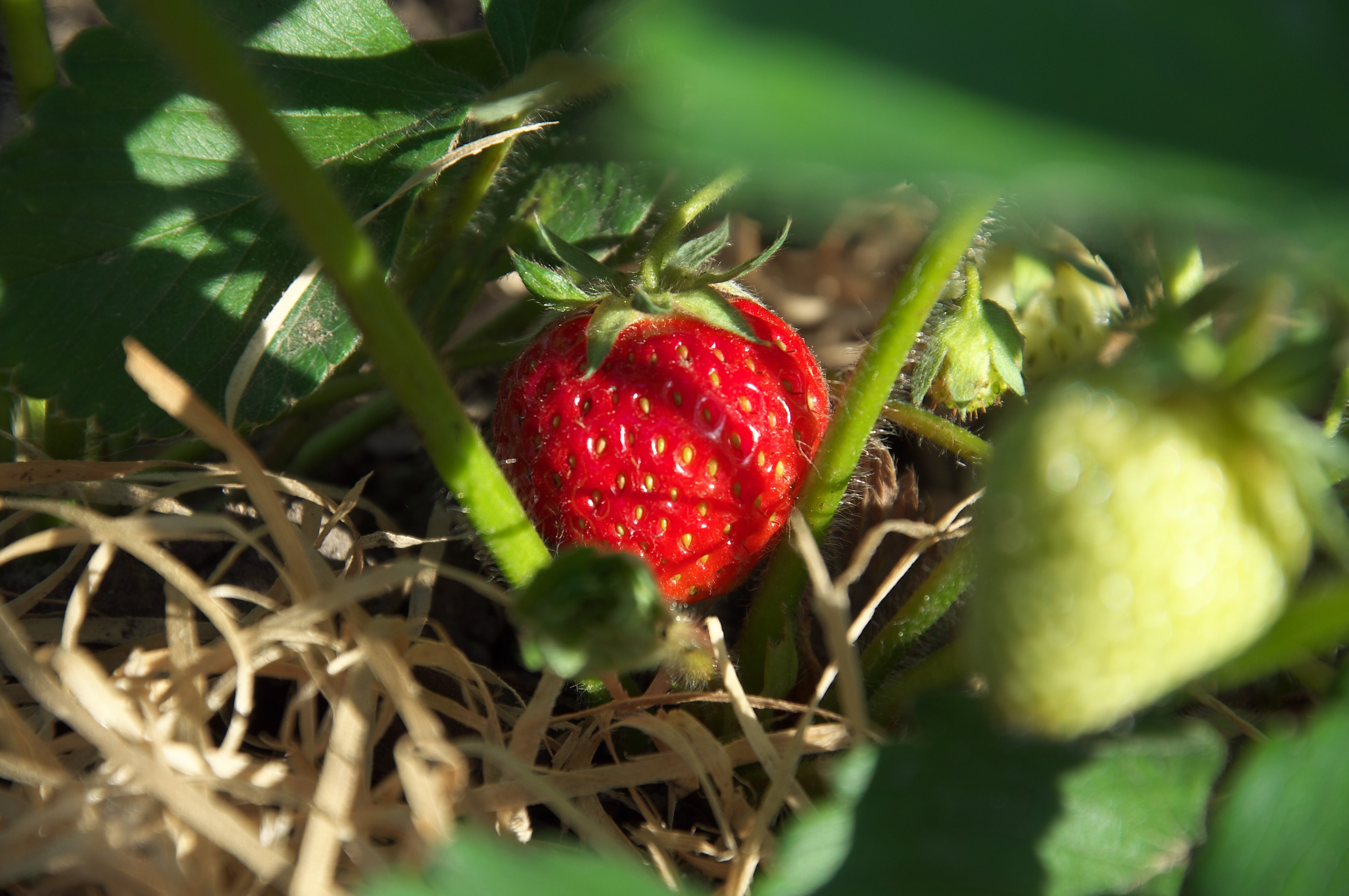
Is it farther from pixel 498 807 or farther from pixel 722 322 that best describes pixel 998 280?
pixel 498 807

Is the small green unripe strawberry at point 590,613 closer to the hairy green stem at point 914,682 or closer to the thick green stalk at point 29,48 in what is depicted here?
the hairy green stem at point 914,682

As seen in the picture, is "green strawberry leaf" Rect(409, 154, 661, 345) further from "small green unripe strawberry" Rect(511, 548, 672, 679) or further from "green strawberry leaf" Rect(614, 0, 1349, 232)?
"green strawberry leaf" Rect(614, 0, 1349, 232)

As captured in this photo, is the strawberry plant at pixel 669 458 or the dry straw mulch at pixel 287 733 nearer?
the strawberry plant at pixel 669 458

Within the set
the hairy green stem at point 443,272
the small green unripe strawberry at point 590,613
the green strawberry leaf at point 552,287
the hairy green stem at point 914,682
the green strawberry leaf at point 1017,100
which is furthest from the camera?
the hairy green stem at point 443,272

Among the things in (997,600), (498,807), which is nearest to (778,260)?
(498,807)

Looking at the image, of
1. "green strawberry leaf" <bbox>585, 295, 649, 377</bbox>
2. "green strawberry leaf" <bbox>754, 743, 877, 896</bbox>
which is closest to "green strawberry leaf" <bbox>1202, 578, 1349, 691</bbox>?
"green strawberry leaf" <bbox>754, 743, 877, 896</bbox>

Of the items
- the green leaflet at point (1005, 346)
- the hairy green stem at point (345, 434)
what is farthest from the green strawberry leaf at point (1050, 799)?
the hairy green stem at point (345, 434)
